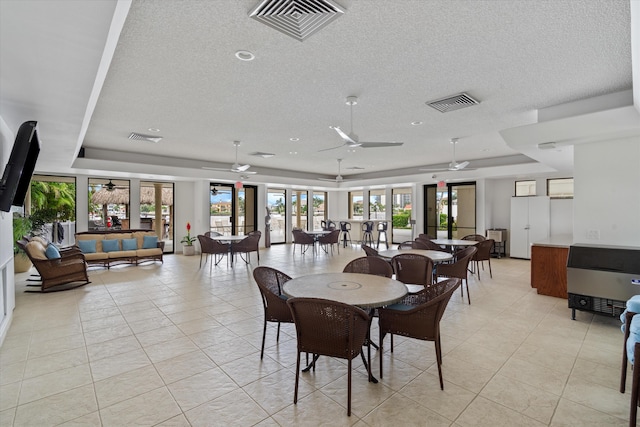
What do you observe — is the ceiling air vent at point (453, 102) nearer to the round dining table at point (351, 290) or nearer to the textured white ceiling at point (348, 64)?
the textured white ceiling at point (348, 64)

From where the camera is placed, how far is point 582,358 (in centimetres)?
307

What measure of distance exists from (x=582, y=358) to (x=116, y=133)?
7.65m

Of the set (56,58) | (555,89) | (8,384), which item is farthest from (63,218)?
(555,89)

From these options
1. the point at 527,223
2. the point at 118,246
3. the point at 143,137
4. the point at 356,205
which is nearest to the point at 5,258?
the point at 143,137

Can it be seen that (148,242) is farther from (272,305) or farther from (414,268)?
(414,268)

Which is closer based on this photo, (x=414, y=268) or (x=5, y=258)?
(x=5, y=258)

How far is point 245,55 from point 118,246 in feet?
22.8

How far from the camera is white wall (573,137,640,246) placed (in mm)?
4199

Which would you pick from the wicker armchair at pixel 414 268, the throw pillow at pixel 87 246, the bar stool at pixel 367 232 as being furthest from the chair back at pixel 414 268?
the bar stool at pixel 367 232

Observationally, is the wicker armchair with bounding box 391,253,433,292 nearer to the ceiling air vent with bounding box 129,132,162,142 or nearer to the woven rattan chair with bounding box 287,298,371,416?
the woven rattan chair with bounding box 287,298,371,416

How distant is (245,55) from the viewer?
9.87ft

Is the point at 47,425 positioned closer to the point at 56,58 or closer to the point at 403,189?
the point at 56,58

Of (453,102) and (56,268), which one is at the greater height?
(453,102)

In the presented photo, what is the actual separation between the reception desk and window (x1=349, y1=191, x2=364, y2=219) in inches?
374
